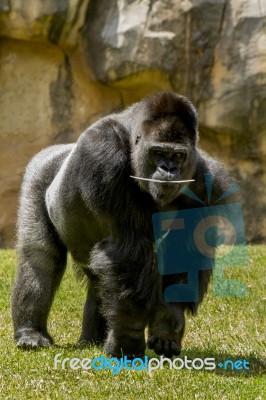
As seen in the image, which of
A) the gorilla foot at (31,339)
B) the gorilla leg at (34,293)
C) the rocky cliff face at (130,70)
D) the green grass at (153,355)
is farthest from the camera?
the rocky cliff face at (130,70)

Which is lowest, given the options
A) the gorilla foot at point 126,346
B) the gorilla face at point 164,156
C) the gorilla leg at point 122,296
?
the gorilla foot at point 126,346

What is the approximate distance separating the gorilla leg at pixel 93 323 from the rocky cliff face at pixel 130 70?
17.9 feet

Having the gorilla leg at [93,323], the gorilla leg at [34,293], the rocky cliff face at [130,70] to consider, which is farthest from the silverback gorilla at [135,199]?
the rocky cliff face at [130,70]

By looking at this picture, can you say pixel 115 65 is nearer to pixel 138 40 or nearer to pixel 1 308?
pixel 138 40

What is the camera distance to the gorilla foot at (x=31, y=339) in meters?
4.80

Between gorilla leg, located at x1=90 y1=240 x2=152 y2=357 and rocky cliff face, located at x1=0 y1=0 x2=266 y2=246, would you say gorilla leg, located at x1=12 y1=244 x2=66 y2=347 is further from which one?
rocky cliff face, located at x1=0 y1=0 x2=266 y2=246

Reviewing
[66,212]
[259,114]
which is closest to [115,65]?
[259,114]

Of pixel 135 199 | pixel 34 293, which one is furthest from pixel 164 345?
pixel 34 293

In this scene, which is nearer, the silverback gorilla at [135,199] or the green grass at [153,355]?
the green grass at [153,355]

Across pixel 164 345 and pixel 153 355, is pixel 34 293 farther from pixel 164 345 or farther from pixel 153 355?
pixel 164 345

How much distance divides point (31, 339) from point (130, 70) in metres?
5.90

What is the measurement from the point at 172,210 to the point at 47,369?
1.04 metres

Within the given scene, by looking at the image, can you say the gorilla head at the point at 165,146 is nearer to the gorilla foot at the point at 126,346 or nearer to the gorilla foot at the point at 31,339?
the gorilla foot at the point at 126,346

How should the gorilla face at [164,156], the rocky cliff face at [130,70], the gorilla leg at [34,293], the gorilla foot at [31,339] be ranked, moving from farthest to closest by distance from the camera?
1. the rocky cliff face at [130,70]
2. the gorilla leg at [34,293]
3. the gorilla foot at [31,339]
4. the gorilla face at [164,156]
